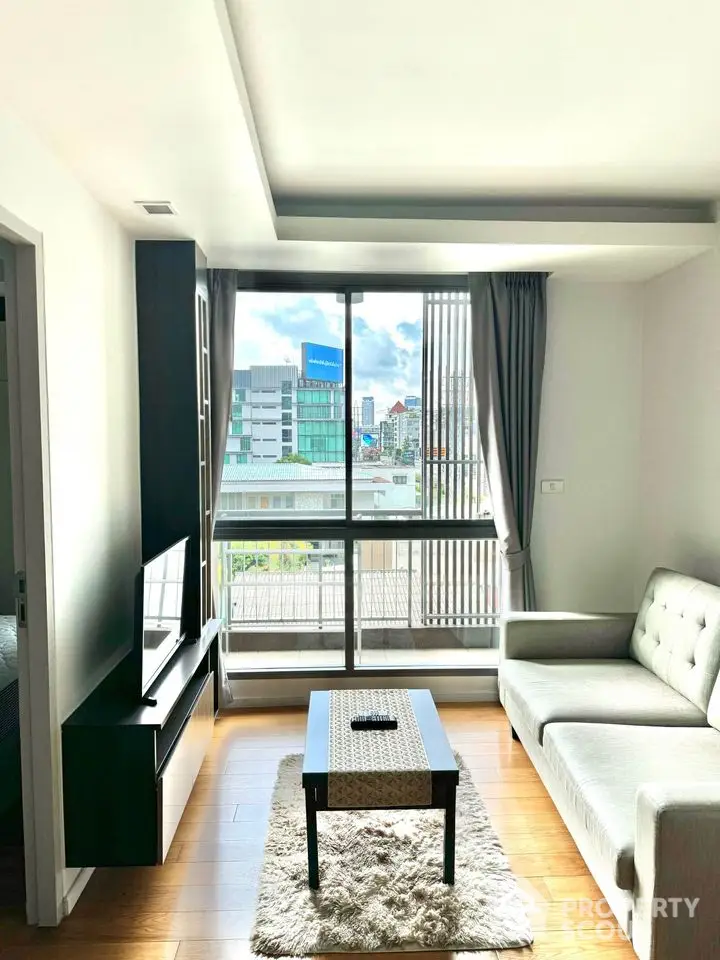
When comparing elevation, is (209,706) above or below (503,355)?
below

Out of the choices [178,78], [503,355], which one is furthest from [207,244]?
[503,355]

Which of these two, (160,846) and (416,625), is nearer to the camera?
(160,846)

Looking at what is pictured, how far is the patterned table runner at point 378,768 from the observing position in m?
2.03

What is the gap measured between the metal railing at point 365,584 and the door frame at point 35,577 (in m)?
1.75

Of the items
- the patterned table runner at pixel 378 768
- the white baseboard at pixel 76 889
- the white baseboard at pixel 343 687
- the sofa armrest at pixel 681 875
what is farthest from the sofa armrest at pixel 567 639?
the white baseboard at pixel 76 889

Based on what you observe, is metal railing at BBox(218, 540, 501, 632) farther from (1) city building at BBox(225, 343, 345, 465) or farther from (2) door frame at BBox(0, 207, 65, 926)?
(2) door frame at BBox(0, 207, 65, 926)

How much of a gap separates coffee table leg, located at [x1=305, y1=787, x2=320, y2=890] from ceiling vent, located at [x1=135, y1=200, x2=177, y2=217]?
2.24 m

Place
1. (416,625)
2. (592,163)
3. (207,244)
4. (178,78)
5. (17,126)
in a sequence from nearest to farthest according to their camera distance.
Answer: (178,78) → (17,126) → (592,163) → (207,244) → (416,625)

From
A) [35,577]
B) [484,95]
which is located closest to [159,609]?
[35,577]

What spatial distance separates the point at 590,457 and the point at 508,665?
1.39 meters

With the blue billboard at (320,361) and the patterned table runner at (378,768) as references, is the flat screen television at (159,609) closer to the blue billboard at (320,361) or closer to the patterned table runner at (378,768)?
the patterned table runner at (378,768)

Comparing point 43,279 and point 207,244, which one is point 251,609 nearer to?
point 207,244

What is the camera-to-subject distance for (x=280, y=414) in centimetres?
366

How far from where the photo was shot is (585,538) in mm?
3758
